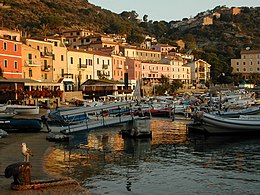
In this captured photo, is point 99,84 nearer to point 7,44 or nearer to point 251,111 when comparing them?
point 7,44

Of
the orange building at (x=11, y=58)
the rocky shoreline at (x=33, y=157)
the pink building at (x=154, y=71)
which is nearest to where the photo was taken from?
the rocky shoreline at (x=33, y=157)

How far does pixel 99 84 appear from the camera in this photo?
228 feet

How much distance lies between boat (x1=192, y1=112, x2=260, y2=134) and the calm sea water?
1.39 metres

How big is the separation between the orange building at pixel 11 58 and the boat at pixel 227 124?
104 feet

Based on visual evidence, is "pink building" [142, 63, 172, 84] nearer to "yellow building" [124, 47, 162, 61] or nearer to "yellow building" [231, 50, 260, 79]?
"yellow building" [124, 47, 162, 61]

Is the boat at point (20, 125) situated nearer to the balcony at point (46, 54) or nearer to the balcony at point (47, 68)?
the balcony at point (47, 68)

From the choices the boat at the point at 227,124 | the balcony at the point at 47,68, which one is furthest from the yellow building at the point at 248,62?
the boat at the point at 227,124

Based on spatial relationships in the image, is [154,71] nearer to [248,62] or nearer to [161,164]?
[248,62]

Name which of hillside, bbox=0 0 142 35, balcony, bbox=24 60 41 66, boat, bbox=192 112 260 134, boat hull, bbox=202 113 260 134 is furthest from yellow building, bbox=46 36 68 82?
hillside, bbox=0 0 142 35

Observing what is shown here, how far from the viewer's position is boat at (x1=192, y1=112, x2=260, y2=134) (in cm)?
3412

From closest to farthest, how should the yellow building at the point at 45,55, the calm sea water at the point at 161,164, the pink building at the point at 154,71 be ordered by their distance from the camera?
the calm sea water at the point at 161,164 → the yellow building at the point at 45,55 → the pink building at the point at 154,71

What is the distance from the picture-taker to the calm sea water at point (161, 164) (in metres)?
16.8

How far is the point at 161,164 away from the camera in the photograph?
21.6 m

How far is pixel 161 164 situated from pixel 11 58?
41004 millimetres
